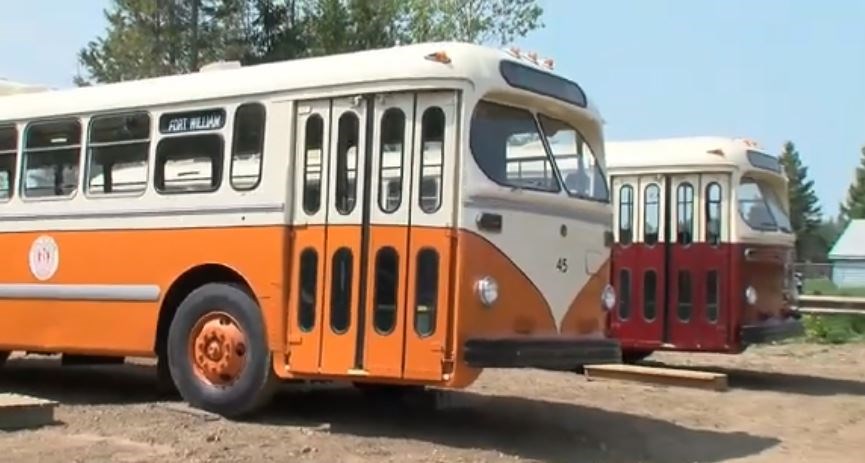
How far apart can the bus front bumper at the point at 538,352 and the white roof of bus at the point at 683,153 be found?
5.33 meters

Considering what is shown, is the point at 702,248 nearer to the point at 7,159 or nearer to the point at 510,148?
the point at 510,148

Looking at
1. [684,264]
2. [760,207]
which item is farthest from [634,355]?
[760,207]

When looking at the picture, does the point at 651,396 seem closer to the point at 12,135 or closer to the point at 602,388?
the point at 602,388

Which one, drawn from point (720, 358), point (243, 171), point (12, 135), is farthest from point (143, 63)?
point (243, 171)

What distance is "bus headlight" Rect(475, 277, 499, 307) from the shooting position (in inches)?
347

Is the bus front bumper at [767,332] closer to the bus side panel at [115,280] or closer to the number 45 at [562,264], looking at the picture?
the number 45 at [562,264]

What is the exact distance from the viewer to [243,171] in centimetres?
998

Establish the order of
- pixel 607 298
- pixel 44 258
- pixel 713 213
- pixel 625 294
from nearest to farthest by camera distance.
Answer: pixel 607 298 → pixel 44 258 → pixel 713 213 → pixel 625 294

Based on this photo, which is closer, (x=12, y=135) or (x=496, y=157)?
(x=496, y=157)

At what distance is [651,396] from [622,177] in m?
3.54

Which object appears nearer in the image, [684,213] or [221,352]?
[221,352]

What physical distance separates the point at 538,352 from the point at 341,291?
4.92 feet

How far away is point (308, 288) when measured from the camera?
9453 mm

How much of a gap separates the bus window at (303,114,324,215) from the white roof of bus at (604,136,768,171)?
6.40 m
